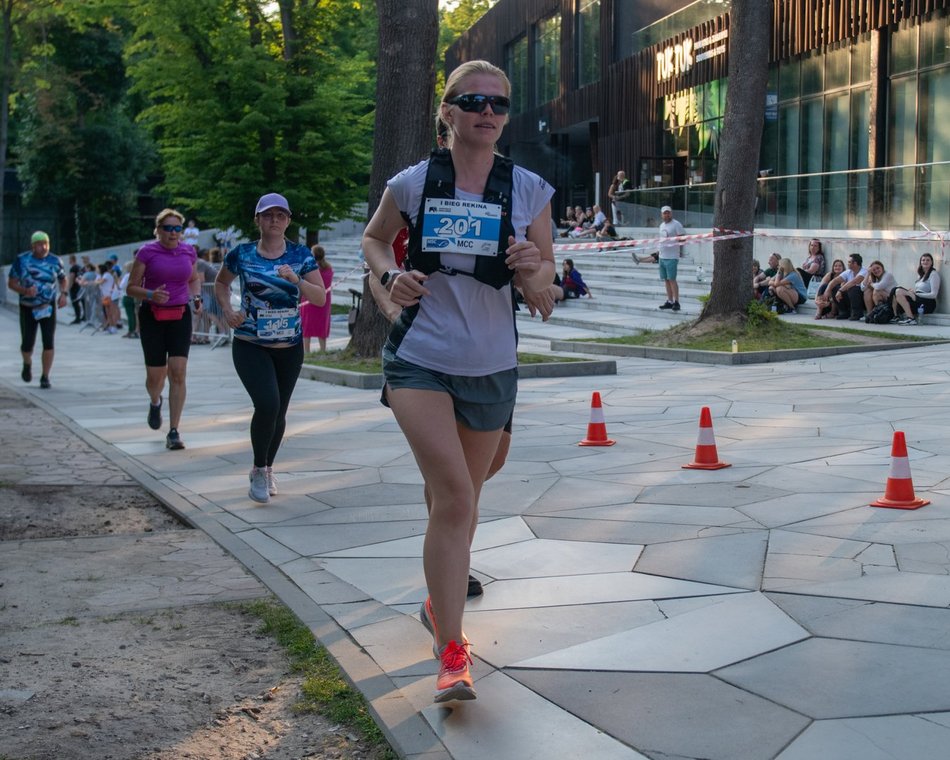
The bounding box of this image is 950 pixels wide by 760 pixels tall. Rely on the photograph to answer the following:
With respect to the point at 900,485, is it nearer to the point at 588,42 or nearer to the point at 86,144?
the point at 588,42

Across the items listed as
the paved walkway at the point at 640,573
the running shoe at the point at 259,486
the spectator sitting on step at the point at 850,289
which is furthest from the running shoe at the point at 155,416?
the spectator sitting on step at the point at 850,289

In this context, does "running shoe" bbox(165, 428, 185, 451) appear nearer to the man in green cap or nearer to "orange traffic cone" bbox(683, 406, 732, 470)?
"orange traffic cone" bbox(683, 406, 732, 470)

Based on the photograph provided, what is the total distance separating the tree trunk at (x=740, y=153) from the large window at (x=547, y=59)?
29.5m

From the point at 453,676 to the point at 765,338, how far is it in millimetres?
14072

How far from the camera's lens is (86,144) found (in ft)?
172

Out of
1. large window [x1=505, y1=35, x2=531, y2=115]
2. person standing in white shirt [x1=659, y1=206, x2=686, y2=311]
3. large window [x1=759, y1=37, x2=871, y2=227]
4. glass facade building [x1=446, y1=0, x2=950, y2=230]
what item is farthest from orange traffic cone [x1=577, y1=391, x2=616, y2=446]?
large window [x1=505, y1=35, x2=531, y2=115]

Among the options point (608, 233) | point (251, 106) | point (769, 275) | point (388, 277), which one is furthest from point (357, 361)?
point (608, 233)

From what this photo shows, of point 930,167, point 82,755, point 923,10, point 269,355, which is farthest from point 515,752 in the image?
point 923,10

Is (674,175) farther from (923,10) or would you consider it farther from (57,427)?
(57,427)

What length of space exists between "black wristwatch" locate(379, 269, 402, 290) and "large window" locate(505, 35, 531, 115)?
48.1 metres

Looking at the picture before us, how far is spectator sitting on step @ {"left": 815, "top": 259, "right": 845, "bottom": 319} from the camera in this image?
69.3 ft

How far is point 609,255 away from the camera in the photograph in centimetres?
3281

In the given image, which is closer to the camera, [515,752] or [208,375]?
[515,752]

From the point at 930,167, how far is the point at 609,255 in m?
13.1
